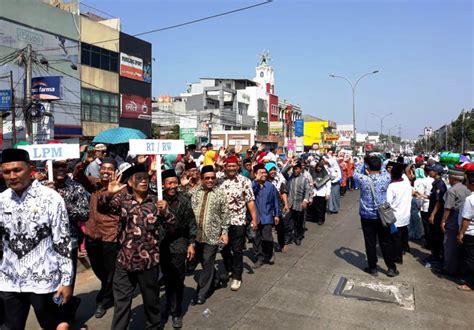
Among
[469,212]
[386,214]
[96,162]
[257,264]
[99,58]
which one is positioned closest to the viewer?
[469,212]

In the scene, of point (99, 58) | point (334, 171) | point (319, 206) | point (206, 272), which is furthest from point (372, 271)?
point (99, 58)

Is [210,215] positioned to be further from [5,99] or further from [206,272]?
[5,99]

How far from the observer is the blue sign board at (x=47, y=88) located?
22078 mm

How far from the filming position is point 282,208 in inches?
311

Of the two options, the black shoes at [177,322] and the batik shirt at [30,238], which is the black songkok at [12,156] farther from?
the black shoes at [177,322]

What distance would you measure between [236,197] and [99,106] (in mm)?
28911

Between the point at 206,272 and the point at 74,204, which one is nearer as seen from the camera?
the point at 74,204

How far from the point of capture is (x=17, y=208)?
2984 millimetres

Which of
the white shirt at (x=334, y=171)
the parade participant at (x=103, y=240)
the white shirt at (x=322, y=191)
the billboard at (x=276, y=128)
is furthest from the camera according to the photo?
the billboard at (x=276, y=128)

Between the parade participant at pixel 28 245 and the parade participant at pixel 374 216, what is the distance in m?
4.48

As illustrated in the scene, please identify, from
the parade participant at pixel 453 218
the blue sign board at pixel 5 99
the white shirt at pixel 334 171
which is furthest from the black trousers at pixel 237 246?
the blue sign board at pixel 5 99

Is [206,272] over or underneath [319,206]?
underneath

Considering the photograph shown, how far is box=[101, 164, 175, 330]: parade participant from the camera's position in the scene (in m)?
3.71

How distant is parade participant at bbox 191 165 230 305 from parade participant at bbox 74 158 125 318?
42.5 inches
